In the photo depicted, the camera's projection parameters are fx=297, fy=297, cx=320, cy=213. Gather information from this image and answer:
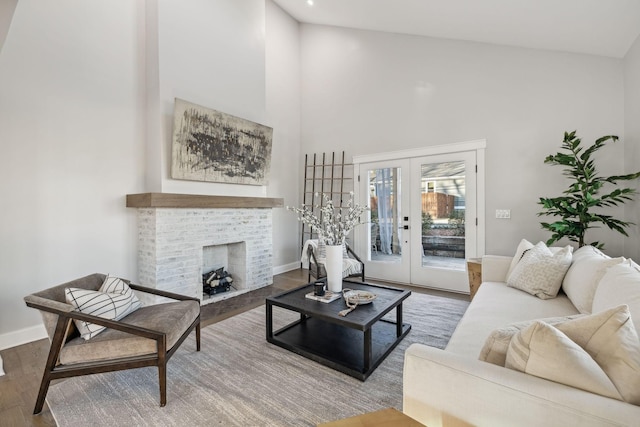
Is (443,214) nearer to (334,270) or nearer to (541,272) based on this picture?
(541,272)

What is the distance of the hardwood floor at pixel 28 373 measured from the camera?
70.0 inches

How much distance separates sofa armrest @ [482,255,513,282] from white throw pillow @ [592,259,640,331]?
1170 millimetres

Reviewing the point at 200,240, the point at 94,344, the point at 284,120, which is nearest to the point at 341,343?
the point at 94,344

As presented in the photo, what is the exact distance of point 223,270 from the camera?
4.52 m

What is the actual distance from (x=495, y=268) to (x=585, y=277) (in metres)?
0.99

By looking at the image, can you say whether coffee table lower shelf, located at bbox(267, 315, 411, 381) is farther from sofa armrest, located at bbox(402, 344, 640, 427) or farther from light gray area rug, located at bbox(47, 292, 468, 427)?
sofa armrest, located at bbox(402, 344, 640, 427)

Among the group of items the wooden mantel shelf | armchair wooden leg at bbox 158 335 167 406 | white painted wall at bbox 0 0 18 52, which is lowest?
armchair wooden leg at bbox 158 335 167 406

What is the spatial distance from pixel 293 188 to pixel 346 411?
A: 176 inches

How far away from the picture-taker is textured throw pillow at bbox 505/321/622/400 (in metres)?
0.94

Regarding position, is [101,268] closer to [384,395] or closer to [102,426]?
[102,426]

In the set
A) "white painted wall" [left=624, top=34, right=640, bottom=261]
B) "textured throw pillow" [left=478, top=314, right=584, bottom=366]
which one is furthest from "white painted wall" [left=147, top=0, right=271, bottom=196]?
"white painted wall" [left=624, top=34, right=640, bottom=261]

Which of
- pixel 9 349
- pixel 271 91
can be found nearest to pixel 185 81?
pixel 271 91

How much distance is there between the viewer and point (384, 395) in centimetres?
195

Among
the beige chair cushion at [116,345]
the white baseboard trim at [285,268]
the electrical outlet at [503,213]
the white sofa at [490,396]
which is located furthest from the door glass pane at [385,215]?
the beige chair cushion at [116,345]
